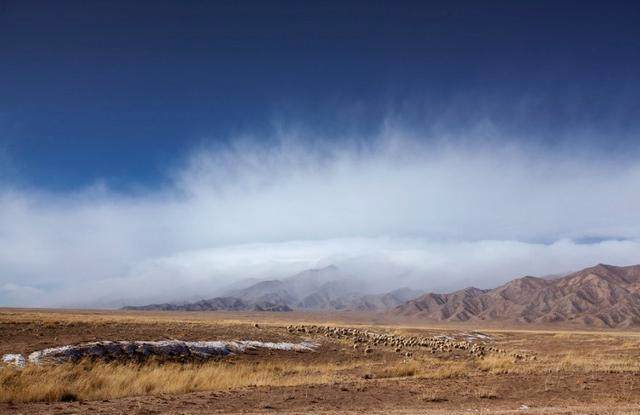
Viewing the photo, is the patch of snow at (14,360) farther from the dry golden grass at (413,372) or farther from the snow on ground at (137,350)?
the dry golden grass at (413,372)

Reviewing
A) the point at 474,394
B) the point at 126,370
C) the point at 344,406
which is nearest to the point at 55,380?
the point at 126,370

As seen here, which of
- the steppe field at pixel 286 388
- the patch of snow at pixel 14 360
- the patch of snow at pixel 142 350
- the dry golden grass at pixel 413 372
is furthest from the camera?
the dry golden grass at pixel 413 372

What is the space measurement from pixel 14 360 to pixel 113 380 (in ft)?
18.2

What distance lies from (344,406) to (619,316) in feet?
643

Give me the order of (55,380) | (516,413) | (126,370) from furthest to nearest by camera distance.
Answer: (126,370), (55,380), (516,413)

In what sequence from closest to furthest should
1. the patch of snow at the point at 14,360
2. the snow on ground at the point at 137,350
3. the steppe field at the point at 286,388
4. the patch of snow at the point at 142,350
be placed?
1. the steppe field at the point at 286,388
2. the patch of snow at the point at 14,360
3. the snow on ground at the point at 137,350
4. the patch of snow at the point at 142,350

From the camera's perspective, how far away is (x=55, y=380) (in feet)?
53.9

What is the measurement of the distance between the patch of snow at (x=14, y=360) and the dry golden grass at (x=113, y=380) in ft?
A: 3.91

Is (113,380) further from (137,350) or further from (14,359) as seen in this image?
(137,350)

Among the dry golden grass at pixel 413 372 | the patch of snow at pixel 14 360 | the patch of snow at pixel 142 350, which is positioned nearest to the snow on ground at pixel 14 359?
the patch of snow at pixel 14 360

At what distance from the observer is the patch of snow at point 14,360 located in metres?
19.2

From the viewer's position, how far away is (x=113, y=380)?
17.5 meters

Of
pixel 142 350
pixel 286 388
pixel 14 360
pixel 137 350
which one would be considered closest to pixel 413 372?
pixel 286 388

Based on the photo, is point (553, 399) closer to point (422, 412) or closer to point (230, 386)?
point (422, 412)
